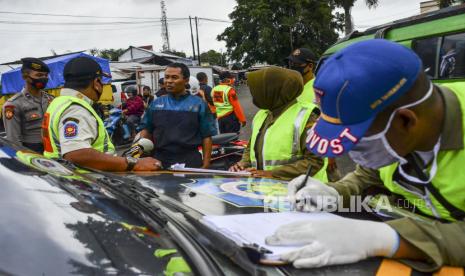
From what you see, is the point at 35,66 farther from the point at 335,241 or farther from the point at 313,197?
the point at 335,241

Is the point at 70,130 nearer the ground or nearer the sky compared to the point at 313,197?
nearer the sky

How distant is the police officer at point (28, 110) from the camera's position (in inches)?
171

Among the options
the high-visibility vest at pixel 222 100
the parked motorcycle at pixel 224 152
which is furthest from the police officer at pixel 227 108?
the parked motorcycle at pixel 224 152

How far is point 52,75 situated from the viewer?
1309 cm

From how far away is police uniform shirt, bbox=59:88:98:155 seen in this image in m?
2.64

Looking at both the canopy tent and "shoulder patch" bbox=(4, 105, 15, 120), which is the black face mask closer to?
"shoulder patch" bbox=(4, 105, 15, 120)

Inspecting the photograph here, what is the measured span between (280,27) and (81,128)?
36.3m

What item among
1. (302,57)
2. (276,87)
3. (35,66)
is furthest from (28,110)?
(302,57)

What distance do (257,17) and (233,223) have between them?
36.9m

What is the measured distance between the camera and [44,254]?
3.27 ft

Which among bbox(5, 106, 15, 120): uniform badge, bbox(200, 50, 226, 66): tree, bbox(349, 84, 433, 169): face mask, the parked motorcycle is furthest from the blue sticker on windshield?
bbox(200, 50, 226, 66): tree

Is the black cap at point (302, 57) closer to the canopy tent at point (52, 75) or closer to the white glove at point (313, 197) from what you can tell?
the white glove at point (313, 197)

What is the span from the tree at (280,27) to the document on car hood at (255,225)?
35.8 meters

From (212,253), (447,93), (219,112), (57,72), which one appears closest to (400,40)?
(219,112)
